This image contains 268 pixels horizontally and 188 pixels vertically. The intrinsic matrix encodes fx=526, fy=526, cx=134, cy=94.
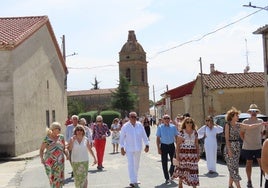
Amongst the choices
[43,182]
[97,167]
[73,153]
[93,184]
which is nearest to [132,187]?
[93,184]

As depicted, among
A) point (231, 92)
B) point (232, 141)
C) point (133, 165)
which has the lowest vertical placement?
point (133, 165)

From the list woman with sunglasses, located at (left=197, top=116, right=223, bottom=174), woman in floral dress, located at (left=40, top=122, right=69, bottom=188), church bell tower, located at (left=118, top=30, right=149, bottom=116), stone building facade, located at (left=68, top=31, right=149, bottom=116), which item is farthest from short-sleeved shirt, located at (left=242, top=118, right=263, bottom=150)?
church bell tower, located at (left=118, top=30, right=149, bottom=116)

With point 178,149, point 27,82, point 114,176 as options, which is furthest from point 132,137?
point 27,82

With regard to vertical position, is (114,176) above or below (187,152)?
below

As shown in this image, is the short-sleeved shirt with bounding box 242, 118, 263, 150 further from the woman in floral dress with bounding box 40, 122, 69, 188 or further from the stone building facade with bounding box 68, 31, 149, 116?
the stone building facade with bounding box 68, 31, 149, 116

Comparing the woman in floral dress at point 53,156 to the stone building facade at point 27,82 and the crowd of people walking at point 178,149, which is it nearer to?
the crowd of people walking at point 178,149

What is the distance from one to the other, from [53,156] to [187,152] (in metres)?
2.77

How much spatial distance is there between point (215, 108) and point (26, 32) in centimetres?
1784

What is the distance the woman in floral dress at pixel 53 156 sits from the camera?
10.1 metres

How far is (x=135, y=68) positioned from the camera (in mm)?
96250

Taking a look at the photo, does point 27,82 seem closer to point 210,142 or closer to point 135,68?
point 210,142

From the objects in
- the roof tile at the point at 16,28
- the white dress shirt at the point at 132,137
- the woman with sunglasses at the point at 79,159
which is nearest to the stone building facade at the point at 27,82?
the roof tile at the point at 16,28

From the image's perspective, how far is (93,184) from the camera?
42.9 ft

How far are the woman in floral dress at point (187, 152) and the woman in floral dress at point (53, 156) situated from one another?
249 centimetres
